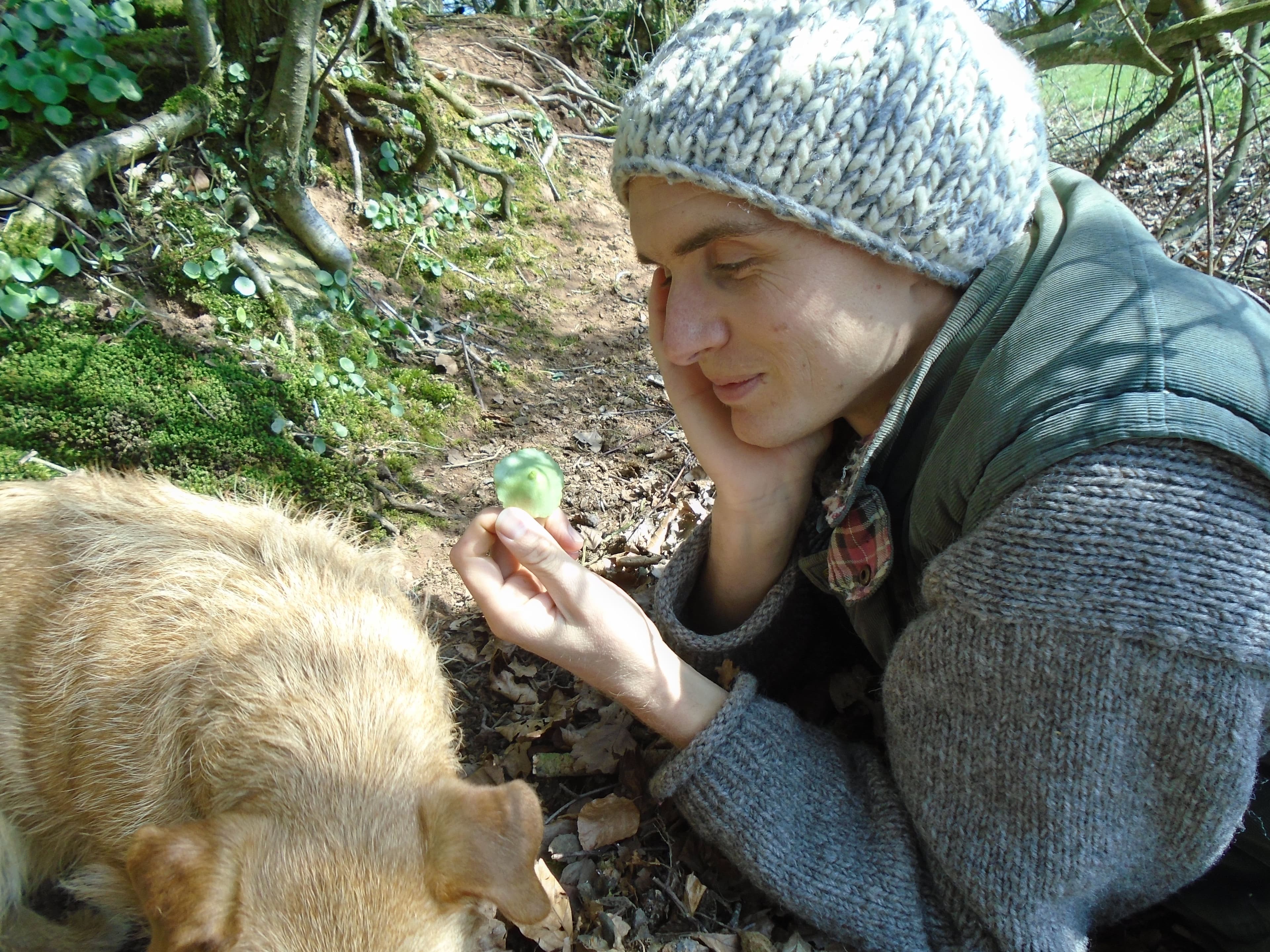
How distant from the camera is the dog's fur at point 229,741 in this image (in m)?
1.78

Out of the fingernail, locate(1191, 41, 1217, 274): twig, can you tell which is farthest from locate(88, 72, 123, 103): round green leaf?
locate(1191, 41, 1217, 274): twig

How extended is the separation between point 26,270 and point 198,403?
80 centimetres

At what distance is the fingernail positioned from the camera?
223 cm

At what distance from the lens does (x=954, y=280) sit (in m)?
2.14

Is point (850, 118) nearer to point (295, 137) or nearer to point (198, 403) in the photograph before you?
point (198, 403)

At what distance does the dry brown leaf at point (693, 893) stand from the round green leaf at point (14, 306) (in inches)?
130

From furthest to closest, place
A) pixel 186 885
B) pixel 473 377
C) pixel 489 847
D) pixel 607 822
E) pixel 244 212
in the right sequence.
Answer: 1. pixel 473 377
2. pixel 244 212
3. pixel 607 822
4. pixel 489 847
5. pixel 186 885

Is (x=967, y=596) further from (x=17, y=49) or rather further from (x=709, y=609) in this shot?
(x=17, y=49)

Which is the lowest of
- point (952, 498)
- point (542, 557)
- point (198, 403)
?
point (542, 557)

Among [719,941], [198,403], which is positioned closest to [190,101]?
[198,403]

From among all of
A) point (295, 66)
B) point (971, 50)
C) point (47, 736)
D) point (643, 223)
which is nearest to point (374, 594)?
point (47, 736)

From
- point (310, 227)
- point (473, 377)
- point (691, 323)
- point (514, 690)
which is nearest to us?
point (691, 323)

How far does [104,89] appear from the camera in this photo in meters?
3.59

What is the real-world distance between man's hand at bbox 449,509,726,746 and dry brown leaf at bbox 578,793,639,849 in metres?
0.45
